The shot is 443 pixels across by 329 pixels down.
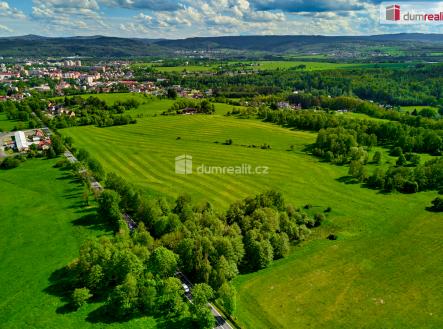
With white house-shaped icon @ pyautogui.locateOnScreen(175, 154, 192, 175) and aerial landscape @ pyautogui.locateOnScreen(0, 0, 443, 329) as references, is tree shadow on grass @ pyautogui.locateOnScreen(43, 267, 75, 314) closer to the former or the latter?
aerial landscape @ pyautogui.locateOnScreen(0, 0, 443, 329)

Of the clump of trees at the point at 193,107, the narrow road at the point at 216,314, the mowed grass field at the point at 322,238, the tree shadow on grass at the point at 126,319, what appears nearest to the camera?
the narrow road at the point at 216,314

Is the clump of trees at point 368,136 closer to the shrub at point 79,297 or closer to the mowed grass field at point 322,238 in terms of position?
the mowed grass field at point 322,238

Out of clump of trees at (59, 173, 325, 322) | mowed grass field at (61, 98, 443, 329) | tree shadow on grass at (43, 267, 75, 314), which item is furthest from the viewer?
tree shadow on grass at (43, 267, 75, 314)

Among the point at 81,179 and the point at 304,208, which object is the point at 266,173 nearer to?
the point at 304,208

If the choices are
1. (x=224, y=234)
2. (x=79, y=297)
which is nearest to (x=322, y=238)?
(x=224, y=234)

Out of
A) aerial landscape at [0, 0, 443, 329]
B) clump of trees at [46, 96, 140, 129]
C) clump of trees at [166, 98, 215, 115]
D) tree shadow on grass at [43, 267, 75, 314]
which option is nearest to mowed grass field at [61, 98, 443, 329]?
aerial landscape at [0, 0, 443, 329]

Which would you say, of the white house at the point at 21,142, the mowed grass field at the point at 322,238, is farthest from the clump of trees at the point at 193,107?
the white house at the point at 21,142

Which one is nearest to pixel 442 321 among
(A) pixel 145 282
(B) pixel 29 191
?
(A) pixel 145 282
